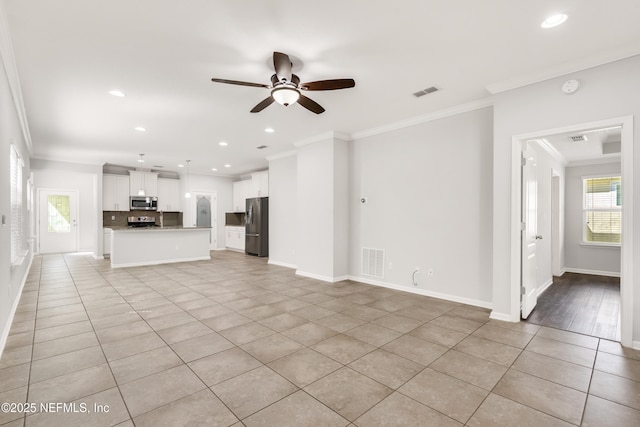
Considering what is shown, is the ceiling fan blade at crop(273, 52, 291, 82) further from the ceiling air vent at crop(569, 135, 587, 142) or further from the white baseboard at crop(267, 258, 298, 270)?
the white baseboard at crop(267, 258, 298, 270)

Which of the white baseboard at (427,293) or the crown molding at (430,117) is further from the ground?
the crown molding at (430,117)

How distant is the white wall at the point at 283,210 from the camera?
7086 millimetres

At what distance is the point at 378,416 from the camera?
1859 millimetres

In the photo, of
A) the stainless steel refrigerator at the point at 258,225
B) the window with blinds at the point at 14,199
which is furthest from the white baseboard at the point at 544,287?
the window with blinds at the point at 14,199

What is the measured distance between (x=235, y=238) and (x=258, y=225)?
6.88ft

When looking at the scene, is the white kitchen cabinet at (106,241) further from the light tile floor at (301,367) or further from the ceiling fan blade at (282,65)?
the ceiling fan blade at (282,65)

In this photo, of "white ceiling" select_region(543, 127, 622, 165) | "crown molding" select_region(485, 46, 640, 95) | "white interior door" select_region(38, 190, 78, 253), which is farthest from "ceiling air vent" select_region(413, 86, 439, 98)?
"white interior door" select_region(38, 190, 78, 253)

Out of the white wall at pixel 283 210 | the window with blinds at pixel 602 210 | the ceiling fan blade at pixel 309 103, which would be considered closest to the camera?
the ceiling fan blade at pixel 309 103

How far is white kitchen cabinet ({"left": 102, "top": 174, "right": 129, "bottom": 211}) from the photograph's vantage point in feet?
29.8

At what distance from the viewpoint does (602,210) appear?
6.39 m

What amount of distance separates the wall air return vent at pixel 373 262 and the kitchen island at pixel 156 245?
4.99 m

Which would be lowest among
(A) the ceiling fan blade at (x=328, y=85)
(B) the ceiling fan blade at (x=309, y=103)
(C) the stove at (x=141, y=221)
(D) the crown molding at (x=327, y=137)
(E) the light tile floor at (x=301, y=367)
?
(E) the light tile floor at (x=301, y=367)

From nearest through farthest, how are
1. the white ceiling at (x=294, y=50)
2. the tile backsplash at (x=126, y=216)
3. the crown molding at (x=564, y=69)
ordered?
1. the white ceiling at (x=294, y=50)
2. the crown molding at (x=564, y=69)
3. the tile backsplash at (x=126, y=216)

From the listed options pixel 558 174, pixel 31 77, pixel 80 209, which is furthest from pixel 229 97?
pixel 80 209
